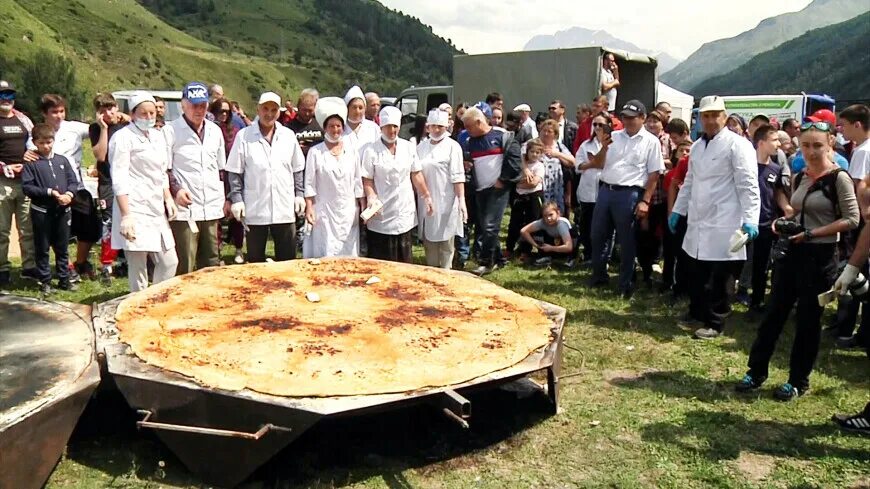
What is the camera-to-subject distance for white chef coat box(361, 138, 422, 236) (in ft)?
20.4

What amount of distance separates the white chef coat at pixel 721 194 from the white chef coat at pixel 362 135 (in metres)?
2.79

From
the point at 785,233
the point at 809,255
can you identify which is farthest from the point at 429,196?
the point at 809,255

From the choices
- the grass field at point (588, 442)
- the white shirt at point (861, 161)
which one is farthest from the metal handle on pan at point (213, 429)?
the white shirt at point (861, 161)

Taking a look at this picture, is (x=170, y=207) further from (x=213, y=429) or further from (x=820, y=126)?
(x=820, y=126)

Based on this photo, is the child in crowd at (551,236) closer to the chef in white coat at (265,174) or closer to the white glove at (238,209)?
the chef in white coat at (265,174)

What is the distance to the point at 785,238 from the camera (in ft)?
14.7

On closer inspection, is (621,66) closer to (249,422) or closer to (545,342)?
(545,342)

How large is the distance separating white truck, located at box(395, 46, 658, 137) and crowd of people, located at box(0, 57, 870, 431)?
4.60m

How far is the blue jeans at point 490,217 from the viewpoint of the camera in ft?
26.8

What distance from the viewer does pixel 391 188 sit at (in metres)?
6.29

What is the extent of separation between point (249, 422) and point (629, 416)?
2.33 m

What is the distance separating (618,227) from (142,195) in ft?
14.2

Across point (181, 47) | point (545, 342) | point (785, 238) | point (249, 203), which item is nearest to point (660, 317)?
point (785, 238)

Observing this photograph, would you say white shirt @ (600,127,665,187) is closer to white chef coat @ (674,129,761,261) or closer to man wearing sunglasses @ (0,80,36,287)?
white chef coat @ (674,129,761,261)
